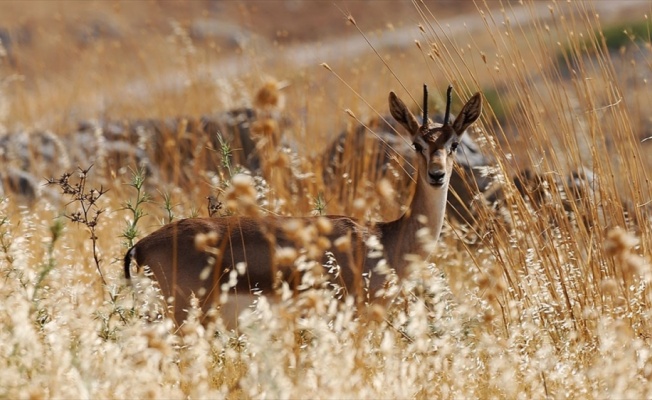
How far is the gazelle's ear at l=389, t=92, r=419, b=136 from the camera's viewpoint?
4.46m

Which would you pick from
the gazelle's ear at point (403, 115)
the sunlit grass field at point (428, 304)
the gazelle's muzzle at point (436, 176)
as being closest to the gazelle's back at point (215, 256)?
the sunlit grass field at point (428, 304)

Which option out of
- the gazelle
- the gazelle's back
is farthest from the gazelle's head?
the gazelle's back

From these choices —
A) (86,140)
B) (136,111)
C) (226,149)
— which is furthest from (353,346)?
(136,111)

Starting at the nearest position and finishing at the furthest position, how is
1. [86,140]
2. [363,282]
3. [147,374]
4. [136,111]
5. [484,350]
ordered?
1. [147,374]
2. [484,350]
3. [363,282]
4. [86,140]
5. [136,111]

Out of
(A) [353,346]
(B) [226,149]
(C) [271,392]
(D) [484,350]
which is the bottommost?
(D) [484,350]

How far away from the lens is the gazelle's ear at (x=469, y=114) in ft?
14.3

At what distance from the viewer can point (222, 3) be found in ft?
110

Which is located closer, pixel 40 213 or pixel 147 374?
pixel 147 374

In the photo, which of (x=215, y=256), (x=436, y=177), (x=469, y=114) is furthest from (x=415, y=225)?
(x=215, y=256)

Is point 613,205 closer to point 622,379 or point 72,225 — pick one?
point 622,379

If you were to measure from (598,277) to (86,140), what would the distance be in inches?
203

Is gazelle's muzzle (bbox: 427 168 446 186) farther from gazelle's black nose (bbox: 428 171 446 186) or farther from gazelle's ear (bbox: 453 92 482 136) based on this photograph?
gazelle's ear (bbox: 453 92 482 136)

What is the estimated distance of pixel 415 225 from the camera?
4.60 meters

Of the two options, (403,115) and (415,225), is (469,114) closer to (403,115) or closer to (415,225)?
(403,115)
